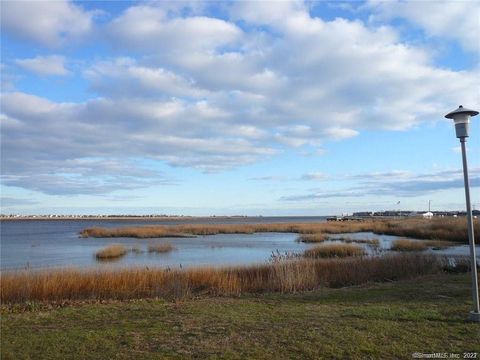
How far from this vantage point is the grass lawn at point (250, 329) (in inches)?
258

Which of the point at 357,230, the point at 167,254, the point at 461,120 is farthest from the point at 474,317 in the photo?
the point at 357,230

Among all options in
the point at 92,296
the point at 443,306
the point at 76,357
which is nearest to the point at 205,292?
the point at 92,296

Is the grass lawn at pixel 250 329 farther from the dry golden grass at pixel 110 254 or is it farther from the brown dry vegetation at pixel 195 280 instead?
the dry golden grass at pixel 110 254

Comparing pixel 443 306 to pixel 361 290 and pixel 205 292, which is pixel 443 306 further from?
pixel 205 292

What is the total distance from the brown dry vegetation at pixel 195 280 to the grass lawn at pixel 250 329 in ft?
8.88

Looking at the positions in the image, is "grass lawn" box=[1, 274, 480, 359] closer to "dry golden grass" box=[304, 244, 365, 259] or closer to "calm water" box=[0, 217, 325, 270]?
"calm water" box=[0, 217, 325, 270]

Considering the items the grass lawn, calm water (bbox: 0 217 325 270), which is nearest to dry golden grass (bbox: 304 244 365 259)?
calm water (bbox: 0 217 325 270)

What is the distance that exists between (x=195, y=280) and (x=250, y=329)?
25.9 ft

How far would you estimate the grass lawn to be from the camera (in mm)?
6543

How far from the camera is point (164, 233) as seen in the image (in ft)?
207

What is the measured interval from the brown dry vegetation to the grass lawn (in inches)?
107

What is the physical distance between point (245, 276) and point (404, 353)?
9.65 m

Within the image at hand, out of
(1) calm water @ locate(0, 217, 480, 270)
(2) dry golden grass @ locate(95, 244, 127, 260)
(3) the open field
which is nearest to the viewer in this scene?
(1) calm water @ locate(0, 217, 480, 270)

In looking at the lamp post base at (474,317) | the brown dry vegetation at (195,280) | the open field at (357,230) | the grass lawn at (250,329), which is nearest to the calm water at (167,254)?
the brown dry vegetation at (195,280)
